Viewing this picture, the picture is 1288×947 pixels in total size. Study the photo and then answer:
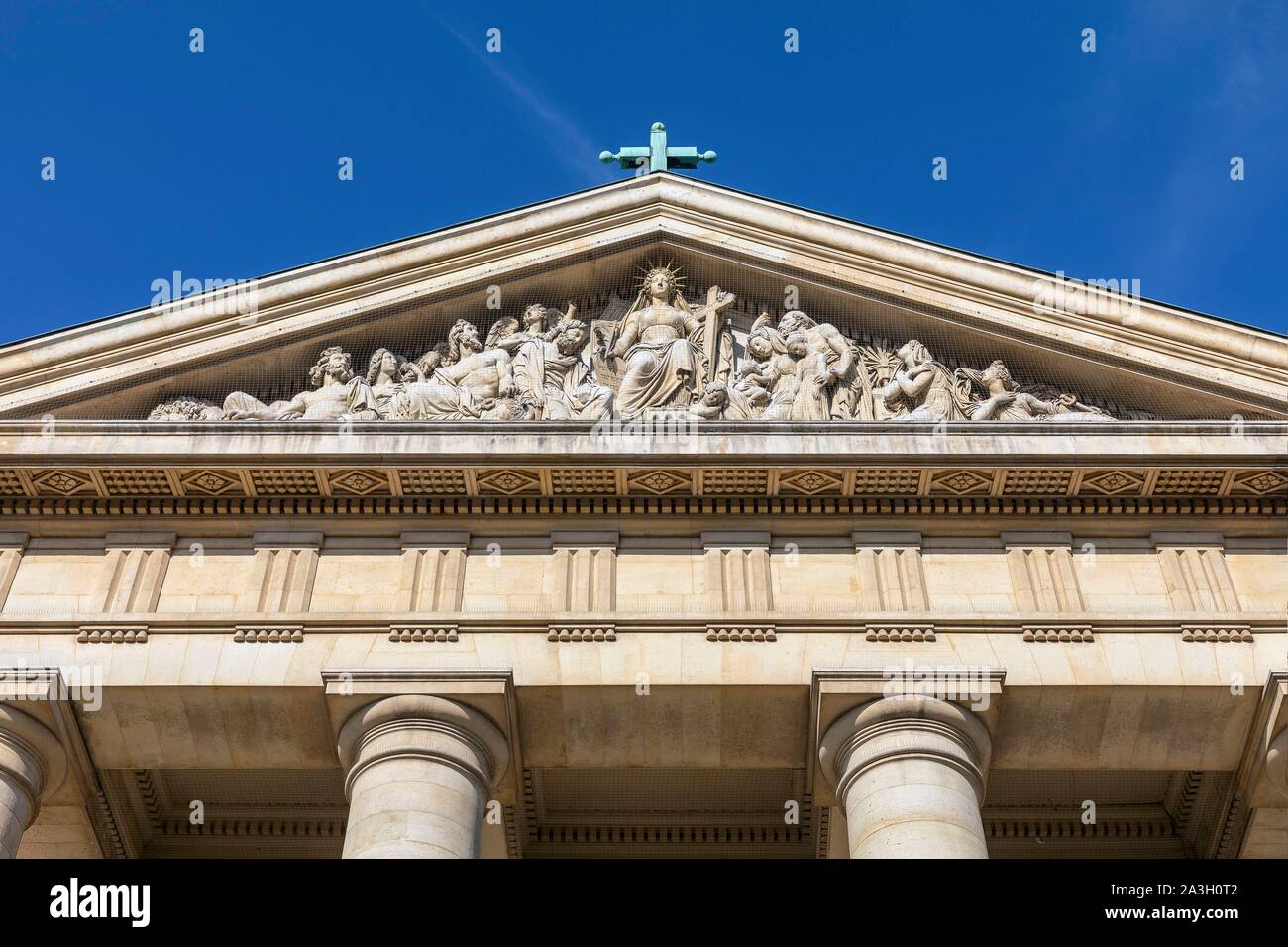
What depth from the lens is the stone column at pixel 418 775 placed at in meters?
17.8

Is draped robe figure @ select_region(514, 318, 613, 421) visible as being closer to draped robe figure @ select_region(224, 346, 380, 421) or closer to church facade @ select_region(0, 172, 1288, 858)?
church facade @ select_region(0, 172, 1288, 858)

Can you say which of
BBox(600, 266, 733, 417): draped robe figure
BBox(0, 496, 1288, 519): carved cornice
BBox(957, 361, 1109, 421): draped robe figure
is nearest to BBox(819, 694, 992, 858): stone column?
BBox(0, 496, 1288, 519): carved cornice

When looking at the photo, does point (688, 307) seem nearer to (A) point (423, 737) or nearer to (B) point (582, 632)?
(B) point (582, 632)

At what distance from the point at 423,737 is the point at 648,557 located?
376cm

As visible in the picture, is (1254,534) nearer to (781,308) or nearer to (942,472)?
(942,472)

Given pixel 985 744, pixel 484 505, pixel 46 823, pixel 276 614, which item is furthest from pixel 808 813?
pixel 46 823

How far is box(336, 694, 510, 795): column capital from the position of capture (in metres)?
18.7

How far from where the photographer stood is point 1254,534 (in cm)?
2111

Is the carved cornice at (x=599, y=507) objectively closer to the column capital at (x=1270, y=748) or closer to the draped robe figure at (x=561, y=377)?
the draped robe figure at (x=561, y=377)

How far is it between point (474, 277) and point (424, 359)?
52.9 inches

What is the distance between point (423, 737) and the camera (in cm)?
1875

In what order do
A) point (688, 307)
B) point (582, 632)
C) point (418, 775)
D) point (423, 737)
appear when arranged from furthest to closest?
point (688, 307) < point (582, 632) < point (423, 737) < point (418, 775)

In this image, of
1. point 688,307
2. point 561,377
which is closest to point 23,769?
point 561,377
